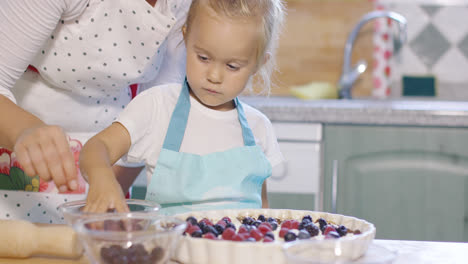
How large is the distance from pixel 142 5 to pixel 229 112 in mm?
282

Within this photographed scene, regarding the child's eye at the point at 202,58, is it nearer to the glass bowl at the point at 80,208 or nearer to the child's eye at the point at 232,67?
the child's eye at the point at 232,67

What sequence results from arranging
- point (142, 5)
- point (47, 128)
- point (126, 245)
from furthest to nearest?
point (142, 5), point (47, 128), point (126, 245)

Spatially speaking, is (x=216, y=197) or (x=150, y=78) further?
(x=150, y=78)

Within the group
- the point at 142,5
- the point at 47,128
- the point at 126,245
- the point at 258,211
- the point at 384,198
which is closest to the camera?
the point at 126,245

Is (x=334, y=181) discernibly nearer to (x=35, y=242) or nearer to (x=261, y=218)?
(x=261, y=218)

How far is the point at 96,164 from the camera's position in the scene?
0.84 meters

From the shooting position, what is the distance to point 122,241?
592 millimetres

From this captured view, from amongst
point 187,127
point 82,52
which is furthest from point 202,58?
point 82,52

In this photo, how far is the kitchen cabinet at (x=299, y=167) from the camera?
1945mm

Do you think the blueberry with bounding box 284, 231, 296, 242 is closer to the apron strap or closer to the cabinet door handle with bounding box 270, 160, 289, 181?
the apron strap

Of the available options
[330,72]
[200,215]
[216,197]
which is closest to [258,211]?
[200,215]

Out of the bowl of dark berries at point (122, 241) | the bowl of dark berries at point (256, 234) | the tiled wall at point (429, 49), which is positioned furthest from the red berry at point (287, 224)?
the tiled wall at point (429, 49)

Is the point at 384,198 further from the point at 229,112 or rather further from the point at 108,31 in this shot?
the point at 108,31

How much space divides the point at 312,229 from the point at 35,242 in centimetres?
37
